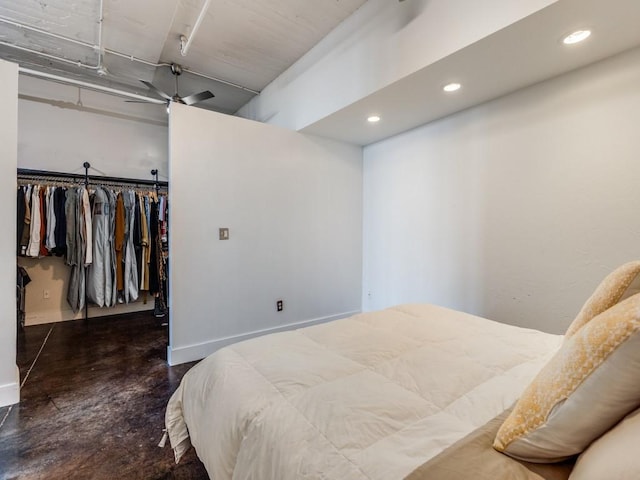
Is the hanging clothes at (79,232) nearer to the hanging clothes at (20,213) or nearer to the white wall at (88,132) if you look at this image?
the hanging clothes at (20,213)

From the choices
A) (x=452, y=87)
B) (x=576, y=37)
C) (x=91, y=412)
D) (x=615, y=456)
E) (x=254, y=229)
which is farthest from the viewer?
(x=254, y=229)

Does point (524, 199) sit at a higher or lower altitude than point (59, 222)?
higher

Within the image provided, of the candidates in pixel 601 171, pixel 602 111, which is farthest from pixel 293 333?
pixel 602 111

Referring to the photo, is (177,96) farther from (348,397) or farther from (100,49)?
(348,397)

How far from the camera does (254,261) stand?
3.13m

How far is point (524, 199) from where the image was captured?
7.86 feet

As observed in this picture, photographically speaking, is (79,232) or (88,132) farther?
(88,132)

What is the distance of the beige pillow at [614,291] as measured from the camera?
1035mm

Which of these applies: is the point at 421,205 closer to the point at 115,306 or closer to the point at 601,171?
the point at 601,171

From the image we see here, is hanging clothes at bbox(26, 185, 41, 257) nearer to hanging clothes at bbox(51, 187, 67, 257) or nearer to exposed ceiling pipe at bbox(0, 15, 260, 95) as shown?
hanging clothes at bbox(51, 187, 67, 257)

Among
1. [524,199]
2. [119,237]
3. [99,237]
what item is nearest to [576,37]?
[524,199]

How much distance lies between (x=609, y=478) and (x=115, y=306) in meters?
5.09

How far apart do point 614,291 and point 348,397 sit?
1.01 metres

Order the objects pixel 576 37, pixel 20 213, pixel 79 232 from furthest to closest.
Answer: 1. pixel 79 232
2. pixel 20 213
3. pixel 576 37
